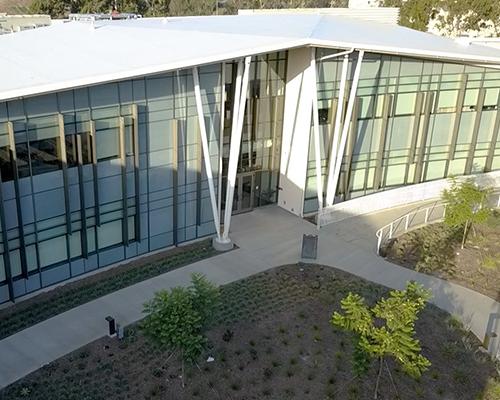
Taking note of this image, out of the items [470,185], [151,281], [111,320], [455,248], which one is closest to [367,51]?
[470,185]

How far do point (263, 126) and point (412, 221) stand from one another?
7801 mm

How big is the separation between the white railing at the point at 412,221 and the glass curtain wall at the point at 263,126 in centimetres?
546

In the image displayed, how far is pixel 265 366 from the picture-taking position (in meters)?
16.0

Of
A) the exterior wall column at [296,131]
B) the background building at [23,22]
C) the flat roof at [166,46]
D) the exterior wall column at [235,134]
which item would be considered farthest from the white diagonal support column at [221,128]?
the background building at [23,22]

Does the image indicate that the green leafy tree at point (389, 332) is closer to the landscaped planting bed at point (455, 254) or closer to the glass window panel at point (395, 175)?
the landscaped planting bed at point (455, 254)

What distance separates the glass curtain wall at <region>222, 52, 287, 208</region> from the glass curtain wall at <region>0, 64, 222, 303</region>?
242 centimetres

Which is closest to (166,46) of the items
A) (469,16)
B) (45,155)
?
(45,155)

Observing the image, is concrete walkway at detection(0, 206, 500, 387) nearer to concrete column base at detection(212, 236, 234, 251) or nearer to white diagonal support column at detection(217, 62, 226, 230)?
concrete column base at detection(212, 236, 234, 251)

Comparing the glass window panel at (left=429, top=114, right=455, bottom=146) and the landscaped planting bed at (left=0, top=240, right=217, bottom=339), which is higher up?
the glass window panel at (left=429, top=114, right=455, bottom=146)

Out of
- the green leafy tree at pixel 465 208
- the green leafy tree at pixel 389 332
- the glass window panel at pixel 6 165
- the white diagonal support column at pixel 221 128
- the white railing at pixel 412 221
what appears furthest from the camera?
the white railing at pixel 412 221

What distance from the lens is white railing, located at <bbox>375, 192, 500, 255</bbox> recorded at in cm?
2397

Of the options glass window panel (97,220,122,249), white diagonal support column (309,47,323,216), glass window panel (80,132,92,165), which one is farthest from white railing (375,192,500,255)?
glass window panel (80,132,92,165)

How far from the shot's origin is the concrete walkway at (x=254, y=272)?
16.3 m

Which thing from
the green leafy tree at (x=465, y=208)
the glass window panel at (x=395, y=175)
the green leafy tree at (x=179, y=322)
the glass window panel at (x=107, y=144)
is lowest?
the glass window panel at (x=395, y=175)
